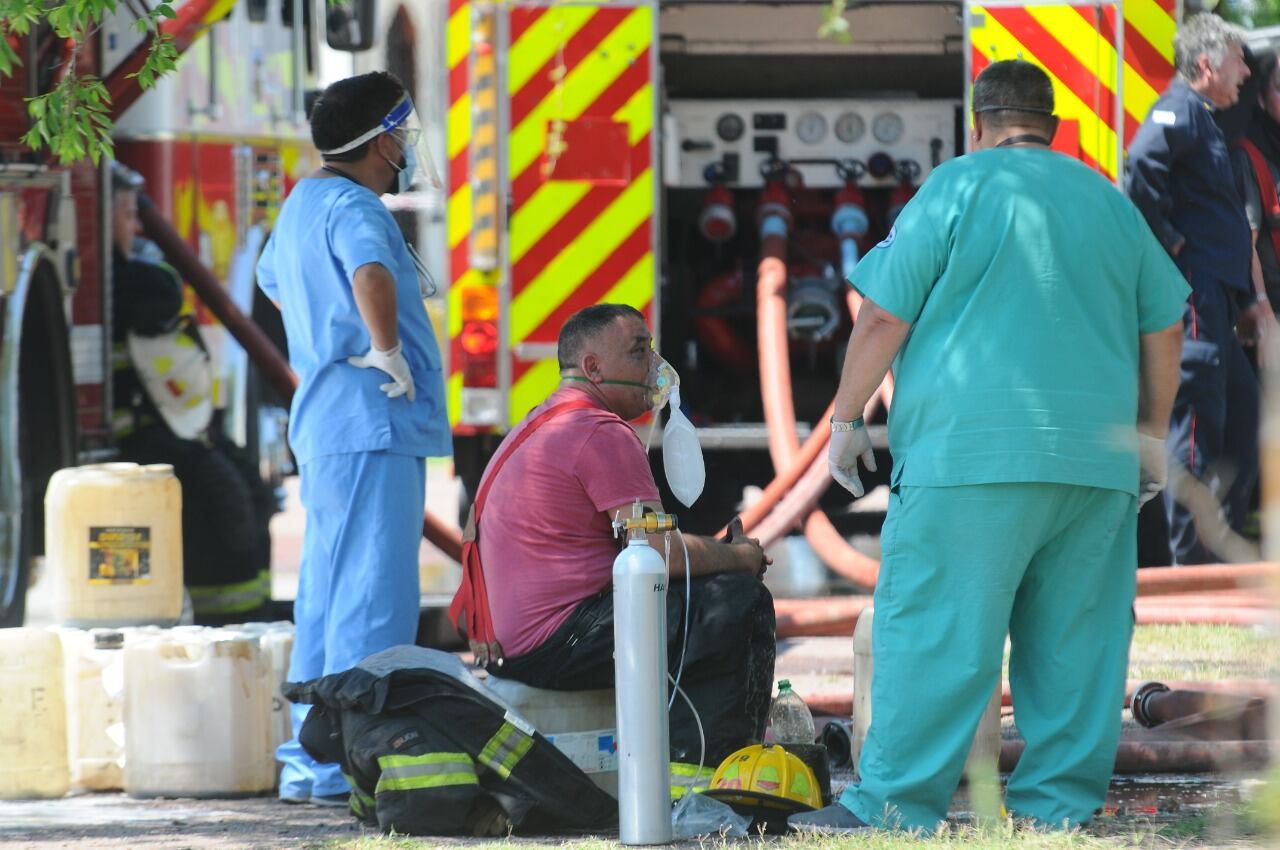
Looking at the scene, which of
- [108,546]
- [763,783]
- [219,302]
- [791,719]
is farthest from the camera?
[219,302]

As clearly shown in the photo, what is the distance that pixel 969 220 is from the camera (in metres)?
3.88

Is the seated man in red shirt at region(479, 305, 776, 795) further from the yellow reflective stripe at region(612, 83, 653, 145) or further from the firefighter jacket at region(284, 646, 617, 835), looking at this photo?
the yellow reflective stripe at region(612, 83, 653, 145)

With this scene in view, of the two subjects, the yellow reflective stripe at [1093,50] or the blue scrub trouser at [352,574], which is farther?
the yellow reflective stripe at [1093,50]

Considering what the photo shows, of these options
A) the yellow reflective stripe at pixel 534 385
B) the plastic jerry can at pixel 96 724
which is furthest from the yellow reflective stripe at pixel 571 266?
the plastic jerry can at pixel 96 724

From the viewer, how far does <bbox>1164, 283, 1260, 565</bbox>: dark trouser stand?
6.45 m

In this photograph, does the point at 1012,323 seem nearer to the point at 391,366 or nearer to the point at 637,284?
the point at 391,366

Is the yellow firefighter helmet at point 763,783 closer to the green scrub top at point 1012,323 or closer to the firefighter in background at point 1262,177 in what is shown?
the green scrub top at point 1012,323

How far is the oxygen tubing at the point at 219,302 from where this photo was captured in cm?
750

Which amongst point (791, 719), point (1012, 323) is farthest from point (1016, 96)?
point (791, 719)

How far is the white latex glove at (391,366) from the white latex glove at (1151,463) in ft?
5.11

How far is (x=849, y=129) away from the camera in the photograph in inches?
Answer: 298

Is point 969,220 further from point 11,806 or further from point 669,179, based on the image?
point 669,179

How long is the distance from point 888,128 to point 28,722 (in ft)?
12.8

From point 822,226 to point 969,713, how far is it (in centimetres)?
419
